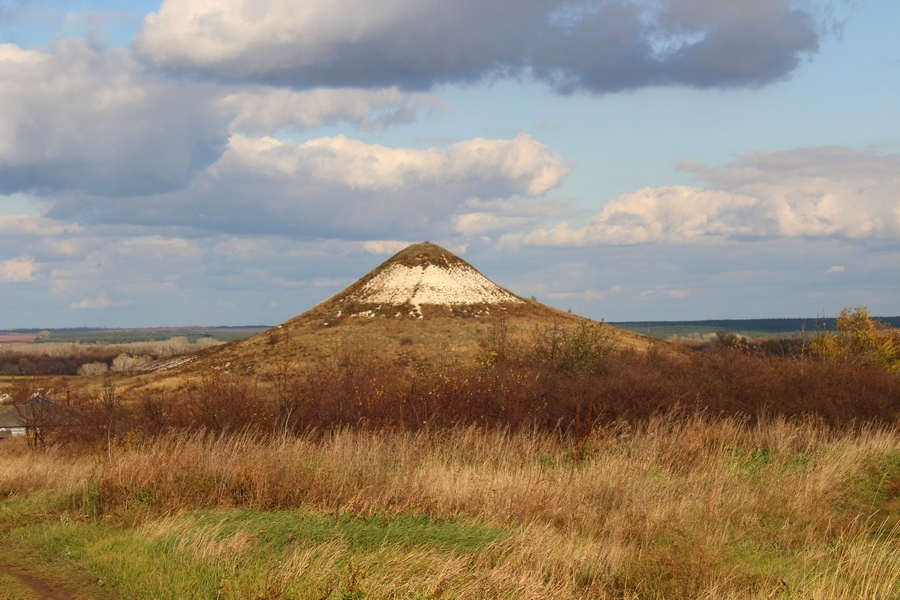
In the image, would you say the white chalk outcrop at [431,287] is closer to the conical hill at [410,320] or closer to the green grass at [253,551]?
the conical hill at [410,320]

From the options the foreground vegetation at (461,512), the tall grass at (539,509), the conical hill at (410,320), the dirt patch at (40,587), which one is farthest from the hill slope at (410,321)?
the dirt patch at (40,587)

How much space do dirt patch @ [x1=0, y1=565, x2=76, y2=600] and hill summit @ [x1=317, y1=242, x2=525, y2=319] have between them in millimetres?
48613

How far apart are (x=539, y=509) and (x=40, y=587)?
18.6 feet

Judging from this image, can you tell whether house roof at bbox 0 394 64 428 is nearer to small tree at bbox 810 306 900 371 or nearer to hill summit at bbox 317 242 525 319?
hill summit at bbox 317 242 525 319

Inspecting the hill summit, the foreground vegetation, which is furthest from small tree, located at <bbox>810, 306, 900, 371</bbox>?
the foreground vegetation

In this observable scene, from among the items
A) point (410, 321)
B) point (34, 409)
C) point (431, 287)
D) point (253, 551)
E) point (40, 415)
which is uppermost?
point (431, 287)

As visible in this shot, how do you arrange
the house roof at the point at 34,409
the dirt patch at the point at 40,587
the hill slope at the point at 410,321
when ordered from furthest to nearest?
the hill slope at the point at 410,321
the house roof at the point at 34,409
the dirt patch at the point at 40,587

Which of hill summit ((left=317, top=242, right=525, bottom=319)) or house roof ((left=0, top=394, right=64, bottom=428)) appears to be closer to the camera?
house roof ((left=0, top=394, right=64, bottom=428))

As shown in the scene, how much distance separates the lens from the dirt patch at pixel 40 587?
25.3 feet

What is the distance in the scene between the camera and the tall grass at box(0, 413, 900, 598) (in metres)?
7.94

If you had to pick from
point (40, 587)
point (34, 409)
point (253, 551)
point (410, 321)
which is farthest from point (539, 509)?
point (410, 321)

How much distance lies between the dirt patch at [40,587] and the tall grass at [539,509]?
0.49 meters

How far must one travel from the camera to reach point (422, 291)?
61.2m

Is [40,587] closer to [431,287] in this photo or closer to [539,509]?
[539,509]
